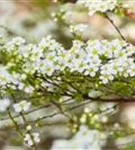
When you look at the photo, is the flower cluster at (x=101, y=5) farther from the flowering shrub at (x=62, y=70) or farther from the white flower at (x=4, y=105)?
the white flower at (x=4, y=105)

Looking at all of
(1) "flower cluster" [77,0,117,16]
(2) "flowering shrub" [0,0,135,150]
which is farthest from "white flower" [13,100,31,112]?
(1) "flower cluster" [77,0,117,16]

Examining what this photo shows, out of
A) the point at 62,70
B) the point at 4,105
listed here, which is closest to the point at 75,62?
the point at 62,70

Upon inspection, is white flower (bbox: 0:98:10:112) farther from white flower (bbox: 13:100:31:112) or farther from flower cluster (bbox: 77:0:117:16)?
flower cluster (bbox: 77:0:117:16)

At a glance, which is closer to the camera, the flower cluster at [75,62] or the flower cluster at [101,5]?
the flower cluster at [75,62]

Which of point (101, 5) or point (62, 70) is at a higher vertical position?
point (101, 5)

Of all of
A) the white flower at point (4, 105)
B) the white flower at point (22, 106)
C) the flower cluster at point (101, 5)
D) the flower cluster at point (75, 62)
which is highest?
the flower cluster at point (101, 5)

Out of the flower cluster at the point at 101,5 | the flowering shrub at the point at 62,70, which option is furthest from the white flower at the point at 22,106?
the flower cluster at the point at 101,5

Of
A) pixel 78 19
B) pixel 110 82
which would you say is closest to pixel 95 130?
pixel 110 82

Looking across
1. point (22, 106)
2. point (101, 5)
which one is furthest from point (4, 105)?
point (101, 5)

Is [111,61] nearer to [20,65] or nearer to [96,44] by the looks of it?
[96,44]

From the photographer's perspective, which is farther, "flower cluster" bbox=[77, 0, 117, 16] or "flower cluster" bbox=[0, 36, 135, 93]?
"flower cluster" bbox=[77, 0, 117, 16]

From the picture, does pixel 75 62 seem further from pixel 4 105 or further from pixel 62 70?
pixel 4 105
